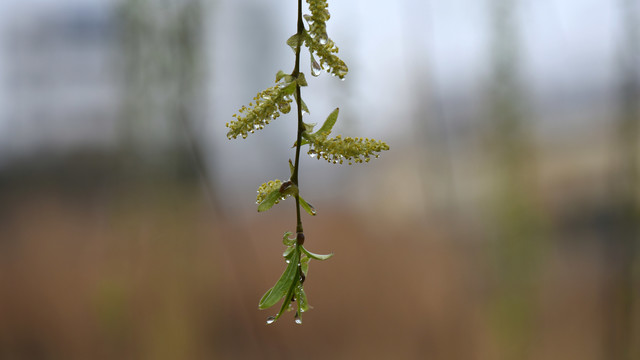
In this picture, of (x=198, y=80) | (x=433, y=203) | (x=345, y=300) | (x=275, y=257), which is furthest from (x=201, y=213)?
(x=433, y=203)

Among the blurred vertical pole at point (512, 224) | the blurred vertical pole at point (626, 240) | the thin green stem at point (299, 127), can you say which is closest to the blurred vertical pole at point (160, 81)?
the blurred vertical pole at point (512, 224)

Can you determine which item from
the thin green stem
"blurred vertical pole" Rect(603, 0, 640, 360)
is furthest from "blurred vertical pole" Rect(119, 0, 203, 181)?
the thin green stem

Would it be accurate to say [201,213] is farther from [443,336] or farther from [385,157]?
[443,336]

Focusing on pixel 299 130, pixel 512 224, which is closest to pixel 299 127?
pixel 299 130

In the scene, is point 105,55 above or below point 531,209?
above

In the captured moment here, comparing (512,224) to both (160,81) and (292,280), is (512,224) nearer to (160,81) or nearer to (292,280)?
(160,81)

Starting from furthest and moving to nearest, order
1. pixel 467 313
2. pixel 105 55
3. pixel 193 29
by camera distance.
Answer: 1. pixel 467 313
2. pixel 105 55
3. pixel 193 29

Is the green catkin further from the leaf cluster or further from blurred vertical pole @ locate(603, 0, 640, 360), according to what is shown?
blurred vertical pole @ locate(603, 0, 640, 360)
